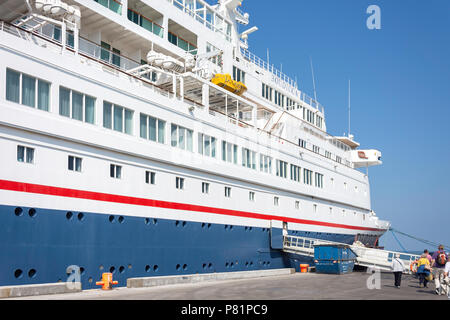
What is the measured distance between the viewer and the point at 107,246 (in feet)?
49.4

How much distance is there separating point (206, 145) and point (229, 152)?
1780 mm

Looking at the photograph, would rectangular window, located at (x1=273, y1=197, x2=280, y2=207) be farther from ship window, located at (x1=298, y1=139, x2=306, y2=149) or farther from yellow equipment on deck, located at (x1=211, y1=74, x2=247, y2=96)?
yellow equipment on deck, located at (x1=211, y1=74, x2=247, y2=96)

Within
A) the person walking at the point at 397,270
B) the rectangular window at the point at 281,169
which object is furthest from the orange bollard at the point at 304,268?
the person walking at the point at 397,270

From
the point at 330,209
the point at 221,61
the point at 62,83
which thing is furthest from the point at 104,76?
the point at 330,209

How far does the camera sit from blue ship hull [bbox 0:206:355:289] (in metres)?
12.6

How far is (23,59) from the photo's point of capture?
43.8ft

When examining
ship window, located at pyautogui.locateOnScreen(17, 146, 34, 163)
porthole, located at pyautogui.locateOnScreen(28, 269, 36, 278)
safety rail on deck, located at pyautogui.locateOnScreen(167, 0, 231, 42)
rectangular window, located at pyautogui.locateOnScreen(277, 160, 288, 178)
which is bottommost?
porthole, located at pyautogui.locateOnScreen(28, 269, 36, 278)

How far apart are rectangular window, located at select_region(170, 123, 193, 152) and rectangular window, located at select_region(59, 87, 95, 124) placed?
4.05 meters

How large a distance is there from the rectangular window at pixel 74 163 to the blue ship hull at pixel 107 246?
1.39 metres

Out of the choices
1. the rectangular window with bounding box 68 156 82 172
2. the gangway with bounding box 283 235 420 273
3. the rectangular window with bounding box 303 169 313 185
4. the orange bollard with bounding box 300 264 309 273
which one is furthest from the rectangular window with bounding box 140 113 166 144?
the rectangular window with bounding box 303 169 313 185

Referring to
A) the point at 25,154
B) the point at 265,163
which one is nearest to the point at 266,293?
the point at 25,154

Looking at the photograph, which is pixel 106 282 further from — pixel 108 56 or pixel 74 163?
pixel 108 56
